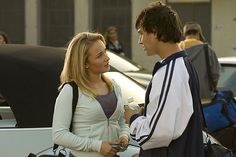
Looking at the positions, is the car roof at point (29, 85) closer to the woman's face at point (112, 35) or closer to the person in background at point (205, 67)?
the person in background at point (205, 67)

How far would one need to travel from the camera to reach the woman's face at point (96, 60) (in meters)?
3.86

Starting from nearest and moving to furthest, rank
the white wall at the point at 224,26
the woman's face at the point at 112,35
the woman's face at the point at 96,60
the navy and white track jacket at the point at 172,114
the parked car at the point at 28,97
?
1. the navy and white track jacket at the point at 172,114
2. the woman's face at the point at 96,60
3. the parked car at the point at 28,97
4. the woman's face at the point at 112,35
5. the white wall at the point at 224,26

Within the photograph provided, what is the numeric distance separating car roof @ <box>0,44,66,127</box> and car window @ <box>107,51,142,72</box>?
484 centimetres

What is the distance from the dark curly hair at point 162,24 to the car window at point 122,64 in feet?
19.8

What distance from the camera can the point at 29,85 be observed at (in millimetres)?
4500

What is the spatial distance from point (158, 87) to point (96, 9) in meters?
16.7

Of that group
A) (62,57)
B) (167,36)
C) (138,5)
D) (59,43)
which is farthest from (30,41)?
(167,36)

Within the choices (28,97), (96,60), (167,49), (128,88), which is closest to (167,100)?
(167,49)

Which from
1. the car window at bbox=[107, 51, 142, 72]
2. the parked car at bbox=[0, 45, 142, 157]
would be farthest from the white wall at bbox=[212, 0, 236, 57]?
the parked car at bbox=[0, 45, 142, 157]

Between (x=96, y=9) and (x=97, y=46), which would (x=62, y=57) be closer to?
(x=97, y=46)

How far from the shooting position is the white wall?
1867cm

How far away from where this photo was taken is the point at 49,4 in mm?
19938

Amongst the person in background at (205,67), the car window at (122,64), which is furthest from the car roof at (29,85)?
the car window at (122,64)

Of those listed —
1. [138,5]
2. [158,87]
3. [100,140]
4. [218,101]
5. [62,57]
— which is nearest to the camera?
[158,87]
